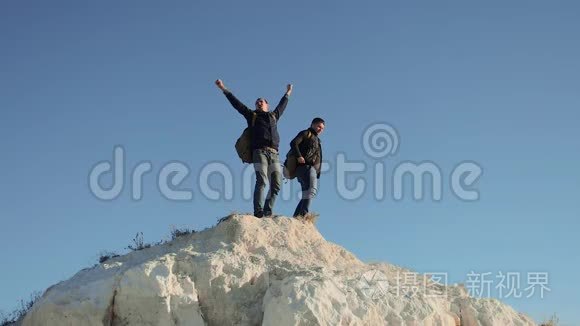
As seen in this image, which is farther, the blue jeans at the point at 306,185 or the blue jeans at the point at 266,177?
the blue jeans at the point at 306,185

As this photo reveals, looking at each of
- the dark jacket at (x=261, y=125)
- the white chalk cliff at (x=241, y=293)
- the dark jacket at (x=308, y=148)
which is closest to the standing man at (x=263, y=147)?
the dark jacket at (x=261, y=125)

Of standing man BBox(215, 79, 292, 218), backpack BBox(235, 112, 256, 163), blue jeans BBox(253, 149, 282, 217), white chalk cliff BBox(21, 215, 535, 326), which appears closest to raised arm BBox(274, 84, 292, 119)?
standing man BBox(215, 79, 292, 218)

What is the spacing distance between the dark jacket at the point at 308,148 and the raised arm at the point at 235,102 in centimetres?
99

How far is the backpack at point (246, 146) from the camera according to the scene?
38.0 ft

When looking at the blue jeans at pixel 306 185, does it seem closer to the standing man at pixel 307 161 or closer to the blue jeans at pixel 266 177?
the standing man at pixel 307 161

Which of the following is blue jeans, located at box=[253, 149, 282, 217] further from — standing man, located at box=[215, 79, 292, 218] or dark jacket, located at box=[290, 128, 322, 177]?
dark jacket, located at box=[290, 128, 322, 177]

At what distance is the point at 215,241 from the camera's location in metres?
10.3

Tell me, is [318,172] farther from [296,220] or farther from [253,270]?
[253,270]

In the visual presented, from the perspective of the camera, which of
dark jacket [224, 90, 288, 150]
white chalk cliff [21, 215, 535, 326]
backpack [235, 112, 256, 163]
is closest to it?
white chalk cliff [21, 215, 535, 326]

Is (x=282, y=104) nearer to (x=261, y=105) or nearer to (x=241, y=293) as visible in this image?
(x=261, y=105)

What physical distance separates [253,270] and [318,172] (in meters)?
2.99

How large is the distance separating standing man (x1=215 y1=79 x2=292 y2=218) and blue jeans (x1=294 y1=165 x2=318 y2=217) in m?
0.57

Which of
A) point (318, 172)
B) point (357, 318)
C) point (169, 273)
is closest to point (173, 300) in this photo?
point (169, 273)

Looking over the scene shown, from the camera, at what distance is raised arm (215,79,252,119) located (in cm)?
1166
